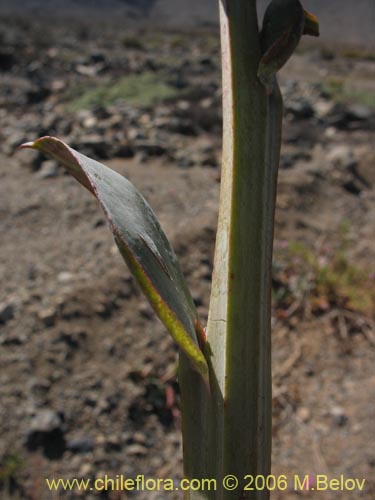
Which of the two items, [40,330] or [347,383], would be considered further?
[347,383]

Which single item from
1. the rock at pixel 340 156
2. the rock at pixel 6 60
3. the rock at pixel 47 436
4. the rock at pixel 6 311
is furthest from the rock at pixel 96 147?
the rock at pixel 6 60

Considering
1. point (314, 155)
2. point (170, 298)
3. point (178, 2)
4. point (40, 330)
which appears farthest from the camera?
point (178, 2)

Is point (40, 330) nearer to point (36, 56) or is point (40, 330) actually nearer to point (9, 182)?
point (9, 182)

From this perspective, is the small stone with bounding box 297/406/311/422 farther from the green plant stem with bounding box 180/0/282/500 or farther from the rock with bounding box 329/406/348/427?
the green plant stem with bounding box 180/0/282/500

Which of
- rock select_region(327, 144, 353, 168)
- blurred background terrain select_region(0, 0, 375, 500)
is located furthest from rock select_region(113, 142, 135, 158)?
rock select_region(327, 144, 353, 168)

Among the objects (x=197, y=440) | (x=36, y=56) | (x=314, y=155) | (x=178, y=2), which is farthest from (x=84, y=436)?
(x=178, y=2)

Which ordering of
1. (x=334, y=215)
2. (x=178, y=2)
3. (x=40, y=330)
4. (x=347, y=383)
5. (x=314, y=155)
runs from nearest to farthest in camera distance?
(x=40, y=330) < (x=347, y=383) < (x=334, y=215) < (x=314, y=155) < (x=178, y=2)
